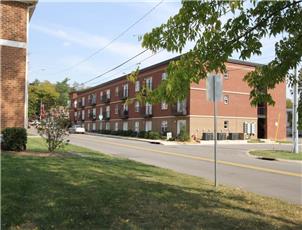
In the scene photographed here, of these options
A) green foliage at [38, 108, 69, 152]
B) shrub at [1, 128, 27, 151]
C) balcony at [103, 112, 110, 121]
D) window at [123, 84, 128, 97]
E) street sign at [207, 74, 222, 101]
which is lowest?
shrub at [1, 128, 27, 151]

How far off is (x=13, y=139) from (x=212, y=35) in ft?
37.2

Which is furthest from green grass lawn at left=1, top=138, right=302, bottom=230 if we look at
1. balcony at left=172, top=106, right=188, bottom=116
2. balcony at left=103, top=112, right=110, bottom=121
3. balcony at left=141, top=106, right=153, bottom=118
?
balcony at left=103, top=112, right=110, bottom=121

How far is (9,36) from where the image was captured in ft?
54.6

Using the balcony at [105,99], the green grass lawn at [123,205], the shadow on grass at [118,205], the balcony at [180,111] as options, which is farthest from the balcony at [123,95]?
the shadow on grass at [118,205]

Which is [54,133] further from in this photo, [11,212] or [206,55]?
[206,55]

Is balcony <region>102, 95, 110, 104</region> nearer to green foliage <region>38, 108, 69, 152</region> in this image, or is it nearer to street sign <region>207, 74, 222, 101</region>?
green foliage <region>38, 108, 69, 152</region>

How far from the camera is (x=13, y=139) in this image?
1566 cm

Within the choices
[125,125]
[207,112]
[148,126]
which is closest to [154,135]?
[207,112]

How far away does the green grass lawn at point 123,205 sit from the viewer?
242 inches

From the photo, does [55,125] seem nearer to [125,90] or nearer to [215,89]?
[215,89]

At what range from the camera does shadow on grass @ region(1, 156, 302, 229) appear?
6148mm

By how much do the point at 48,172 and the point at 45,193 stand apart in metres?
2.77

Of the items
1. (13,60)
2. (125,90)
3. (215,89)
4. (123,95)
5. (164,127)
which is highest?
(125,90)

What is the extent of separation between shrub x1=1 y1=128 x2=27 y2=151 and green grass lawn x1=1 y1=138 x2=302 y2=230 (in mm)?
5473
